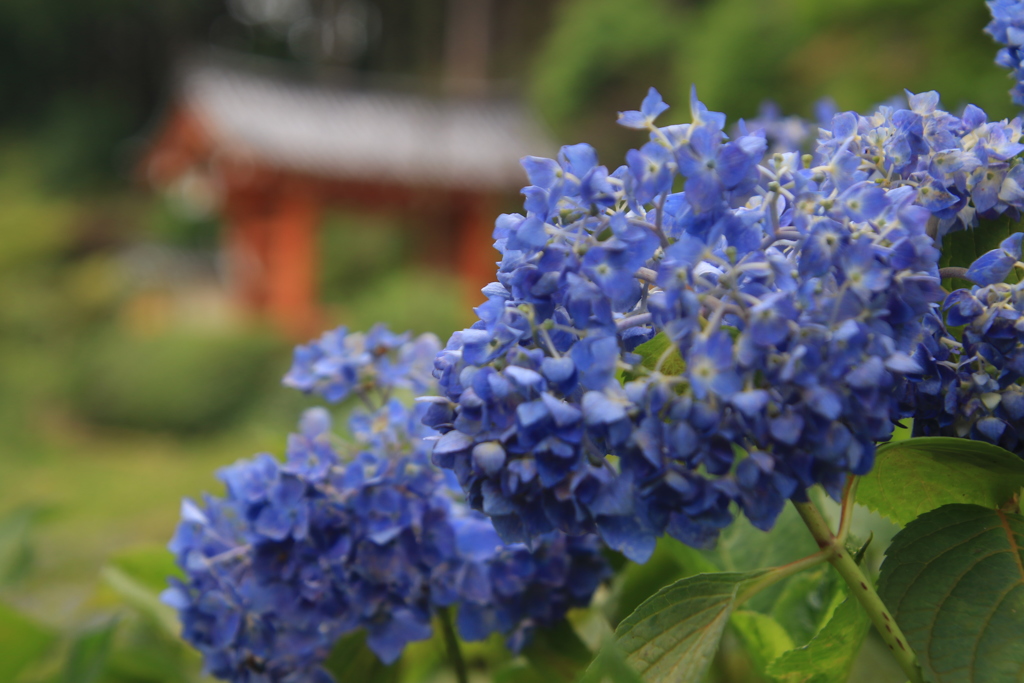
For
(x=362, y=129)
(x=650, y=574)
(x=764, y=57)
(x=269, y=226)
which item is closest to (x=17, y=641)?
(x=650, y=574)

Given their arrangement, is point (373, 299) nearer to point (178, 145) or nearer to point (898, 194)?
point (178, 145)

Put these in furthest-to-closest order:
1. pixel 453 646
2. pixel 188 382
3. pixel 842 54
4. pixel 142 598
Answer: pixel 188 382 → pixel 842 54 → pixel 142 598 → pixel 453 646

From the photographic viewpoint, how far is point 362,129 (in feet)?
26.9

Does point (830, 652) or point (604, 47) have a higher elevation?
point (604, 47)

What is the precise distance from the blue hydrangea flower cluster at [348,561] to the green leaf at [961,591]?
0.17 m

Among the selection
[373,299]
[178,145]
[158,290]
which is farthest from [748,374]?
[158,290]

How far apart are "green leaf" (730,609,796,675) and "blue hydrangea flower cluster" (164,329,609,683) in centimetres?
8

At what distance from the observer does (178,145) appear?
7629mm

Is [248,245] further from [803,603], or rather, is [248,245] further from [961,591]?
[961,591]

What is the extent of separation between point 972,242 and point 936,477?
11 cm

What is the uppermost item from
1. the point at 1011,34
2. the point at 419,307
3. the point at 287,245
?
the point at 287,245

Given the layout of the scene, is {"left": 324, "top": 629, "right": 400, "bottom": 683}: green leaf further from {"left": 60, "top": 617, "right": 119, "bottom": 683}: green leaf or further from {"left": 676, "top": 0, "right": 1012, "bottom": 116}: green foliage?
{"left": 676, "top": 0, "right": 1012, "bottom": 116}: green foliage

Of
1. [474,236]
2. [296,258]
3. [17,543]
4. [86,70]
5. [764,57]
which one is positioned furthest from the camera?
[86,70]

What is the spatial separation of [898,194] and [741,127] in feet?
0.23
